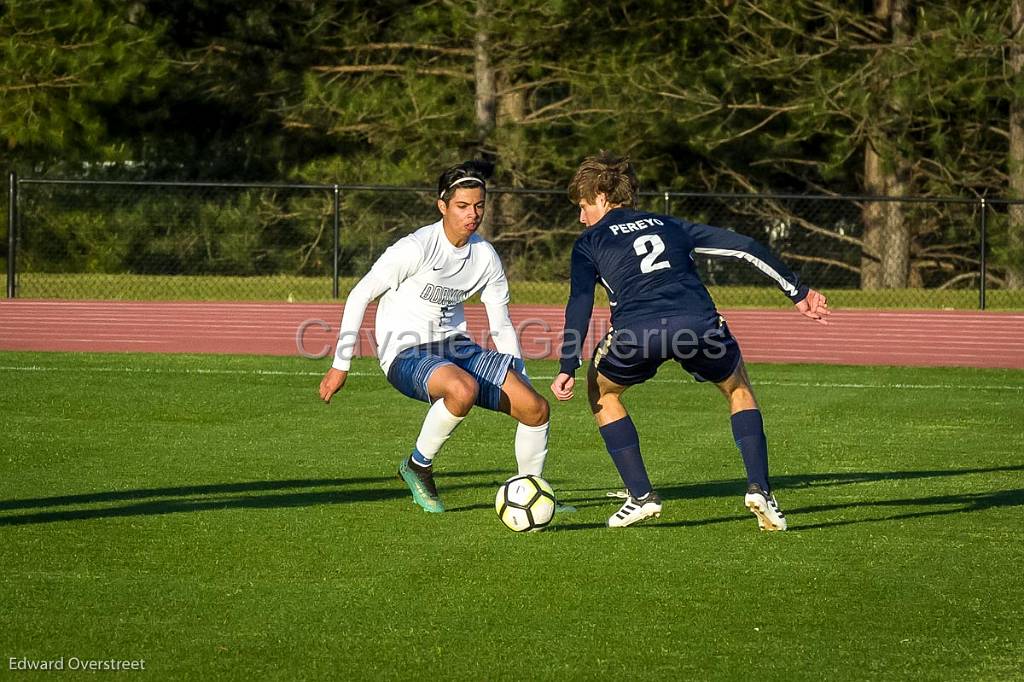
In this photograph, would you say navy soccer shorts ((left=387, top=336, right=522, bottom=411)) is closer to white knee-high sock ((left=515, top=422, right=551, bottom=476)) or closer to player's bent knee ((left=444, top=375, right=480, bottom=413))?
player's bent knee ((left=444, top=375, right=480, bottom=413))

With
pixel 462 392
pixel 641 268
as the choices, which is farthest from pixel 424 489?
pixel 641 268

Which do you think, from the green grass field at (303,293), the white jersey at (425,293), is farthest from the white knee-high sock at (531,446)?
the green grass field at (303,293)

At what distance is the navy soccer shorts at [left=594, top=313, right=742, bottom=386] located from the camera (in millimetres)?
6785

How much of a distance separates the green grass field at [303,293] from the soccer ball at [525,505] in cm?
1551

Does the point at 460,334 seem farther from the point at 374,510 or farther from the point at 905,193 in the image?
the point at 905,193

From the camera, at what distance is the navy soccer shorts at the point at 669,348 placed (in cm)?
679

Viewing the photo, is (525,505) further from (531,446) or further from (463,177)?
(463,177)

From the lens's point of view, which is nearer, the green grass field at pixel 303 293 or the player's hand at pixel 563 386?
the player's hand at pixel 563 386

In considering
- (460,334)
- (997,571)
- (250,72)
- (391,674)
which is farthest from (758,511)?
(250,72)

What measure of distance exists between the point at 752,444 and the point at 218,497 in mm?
2756

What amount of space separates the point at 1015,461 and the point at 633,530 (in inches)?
137

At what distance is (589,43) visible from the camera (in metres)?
26.6

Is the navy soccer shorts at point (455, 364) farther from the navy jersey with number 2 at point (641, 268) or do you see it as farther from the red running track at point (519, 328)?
the red running track at point (519, 328)

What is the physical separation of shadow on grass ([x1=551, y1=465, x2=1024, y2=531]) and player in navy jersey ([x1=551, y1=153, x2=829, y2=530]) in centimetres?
39
